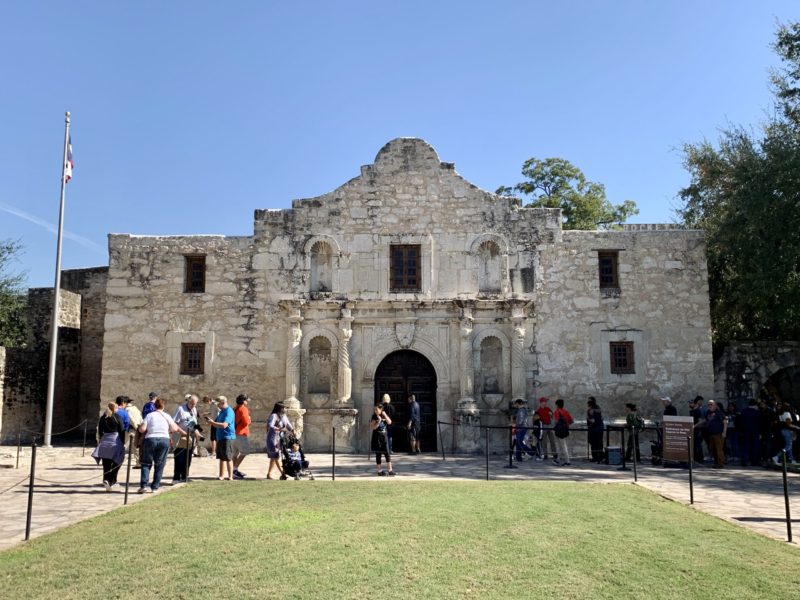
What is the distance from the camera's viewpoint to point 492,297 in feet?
58.9

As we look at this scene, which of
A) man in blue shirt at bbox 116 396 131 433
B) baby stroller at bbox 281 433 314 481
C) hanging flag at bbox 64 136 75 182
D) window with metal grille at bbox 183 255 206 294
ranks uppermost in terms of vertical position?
hanging flag at bbox 64 136 75 182

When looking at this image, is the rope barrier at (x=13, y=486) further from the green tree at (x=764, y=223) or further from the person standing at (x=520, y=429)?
the green tree at (x=764, y=223)

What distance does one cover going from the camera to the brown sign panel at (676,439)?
47.5ft

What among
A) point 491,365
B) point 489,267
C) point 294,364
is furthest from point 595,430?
point 294,364

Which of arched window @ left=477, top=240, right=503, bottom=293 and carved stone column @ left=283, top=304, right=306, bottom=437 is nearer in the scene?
carved stone column @ left=283, top=304, right=306, bottom=437

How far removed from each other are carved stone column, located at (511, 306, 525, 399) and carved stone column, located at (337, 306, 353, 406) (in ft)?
13.9

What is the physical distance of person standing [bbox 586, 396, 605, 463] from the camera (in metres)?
15.7

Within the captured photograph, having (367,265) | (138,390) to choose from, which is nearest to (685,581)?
(367,265)

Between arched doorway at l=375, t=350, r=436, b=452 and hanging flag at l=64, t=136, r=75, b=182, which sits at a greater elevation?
hanging flag at l=64, t=136, r=75, b=182

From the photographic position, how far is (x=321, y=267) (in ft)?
61.5

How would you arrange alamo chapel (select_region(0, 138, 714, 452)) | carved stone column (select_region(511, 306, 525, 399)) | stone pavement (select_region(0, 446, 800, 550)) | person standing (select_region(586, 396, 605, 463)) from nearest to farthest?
stone pavement (select_region(0, 446, 800, 550)) → person standing (select_region(586, 396, 605, 463)) → carved stone column (select_region(511, 306, 525, 399)) → alamo chapel (select_region(0, 138, 714, 452))

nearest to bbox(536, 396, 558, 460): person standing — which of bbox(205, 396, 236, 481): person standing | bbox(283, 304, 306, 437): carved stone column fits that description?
bbox(283, 304, 306, 437): carved stone column

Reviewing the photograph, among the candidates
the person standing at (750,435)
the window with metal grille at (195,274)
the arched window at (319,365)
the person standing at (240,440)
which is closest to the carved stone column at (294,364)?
the arched window at (319,365)

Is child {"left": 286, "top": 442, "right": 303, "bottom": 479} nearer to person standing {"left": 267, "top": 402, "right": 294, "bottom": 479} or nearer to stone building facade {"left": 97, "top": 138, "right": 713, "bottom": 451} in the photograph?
person standing {"left": 267, "top": 402, "right": 294, "bottom": 479}
